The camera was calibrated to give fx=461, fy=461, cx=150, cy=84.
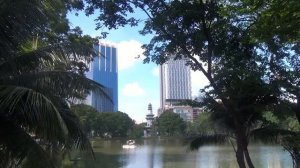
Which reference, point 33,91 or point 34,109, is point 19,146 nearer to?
point 34,109

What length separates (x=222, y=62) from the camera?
1277 cm

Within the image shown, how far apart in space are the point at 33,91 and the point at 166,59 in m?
6.27

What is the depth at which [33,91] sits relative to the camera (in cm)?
725

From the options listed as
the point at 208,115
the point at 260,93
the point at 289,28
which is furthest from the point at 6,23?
the point at 208,115

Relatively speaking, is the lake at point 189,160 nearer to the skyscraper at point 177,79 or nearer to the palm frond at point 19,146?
the skyscraper at point 177,79

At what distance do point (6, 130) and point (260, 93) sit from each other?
7.40 metres

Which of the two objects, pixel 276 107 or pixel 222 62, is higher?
pixel 222 62

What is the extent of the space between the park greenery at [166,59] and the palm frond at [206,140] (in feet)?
0.11

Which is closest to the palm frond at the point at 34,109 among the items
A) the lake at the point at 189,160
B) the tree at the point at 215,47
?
the tree at the point at 215,47

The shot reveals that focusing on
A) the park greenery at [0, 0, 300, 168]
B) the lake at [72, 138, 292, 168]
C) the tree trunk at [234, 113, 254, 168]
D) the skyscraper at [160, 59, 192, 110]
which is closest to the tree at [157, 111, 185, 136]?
the lake at [72, 138, 292, 168]

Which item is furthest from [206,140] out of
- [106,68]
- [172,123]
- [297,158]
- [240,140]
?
[172,123]

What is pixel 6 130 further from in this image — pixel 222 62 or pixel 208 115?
Result: pixel 208 115

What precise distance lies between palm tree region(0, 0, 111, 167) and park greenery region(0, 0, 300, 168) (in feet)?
0.06

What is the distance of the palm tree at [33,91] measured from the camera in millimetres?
7148
